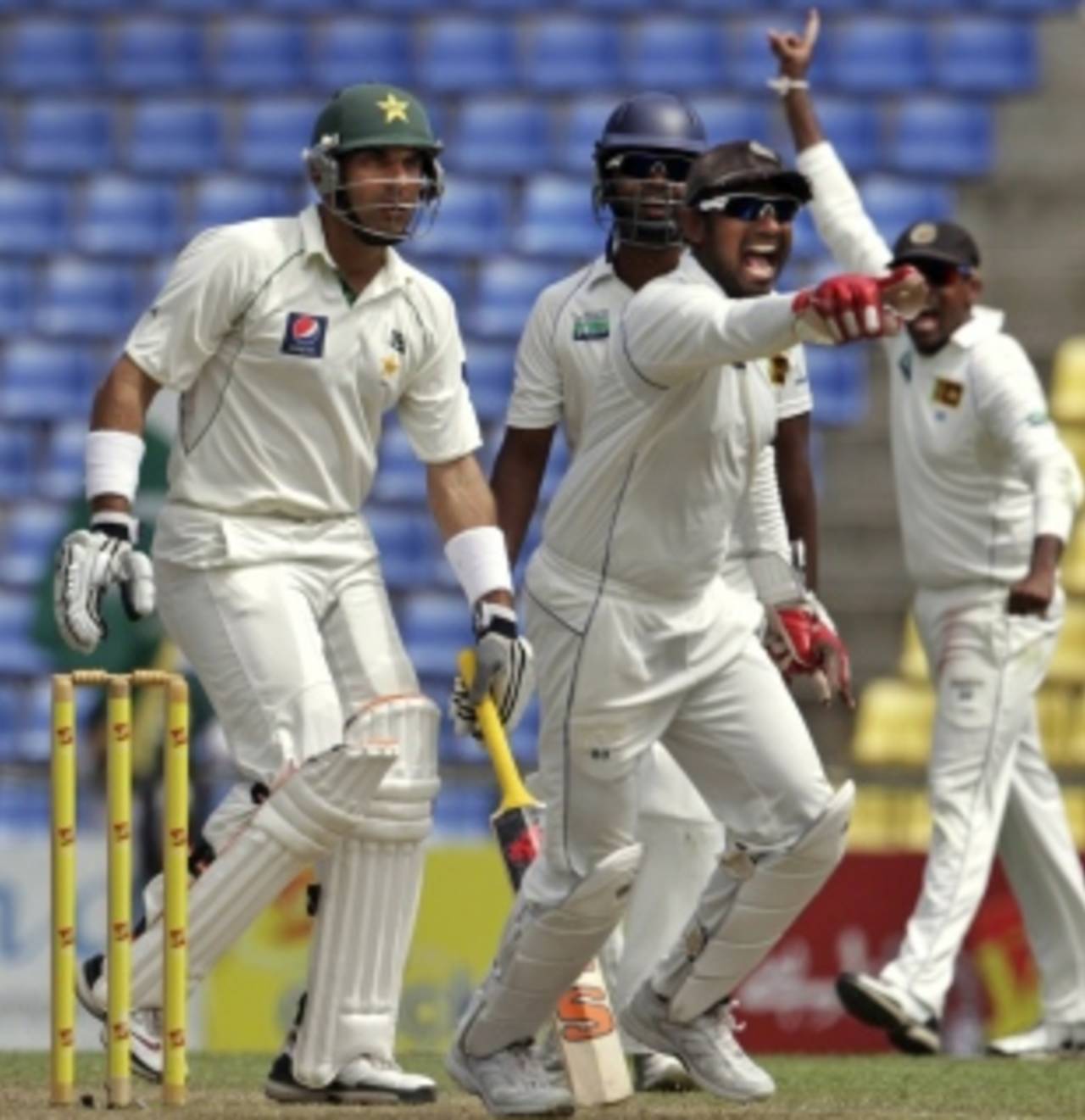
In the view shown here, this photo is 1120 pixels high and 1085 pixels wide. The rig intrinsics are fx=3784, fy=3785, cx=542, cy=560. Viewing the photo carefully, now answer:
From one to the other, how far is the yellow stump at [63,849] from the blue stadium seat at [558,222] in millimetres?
9173

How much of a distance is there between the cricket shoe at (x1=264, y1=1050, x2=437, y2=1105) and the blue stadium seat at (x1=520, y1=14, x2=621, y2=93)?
9.37 metres

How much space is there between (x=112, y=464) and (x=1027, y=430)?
2924 millimetres

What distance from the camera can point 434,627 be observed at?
527 inches

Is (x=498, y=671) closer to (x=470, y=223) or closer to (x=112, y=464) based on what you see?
(x=112, y=464)

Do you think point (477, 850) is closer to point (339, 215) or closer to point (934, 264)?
point (934, 264)

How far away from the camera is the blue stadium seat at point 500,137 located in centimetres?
1518

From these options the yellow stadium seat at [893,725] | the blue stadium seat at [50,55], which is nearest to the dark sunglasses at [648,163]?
the yellow stadium seat at [893,725]

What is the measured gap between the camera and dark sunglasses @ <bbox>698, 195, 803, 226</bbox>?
241 inches

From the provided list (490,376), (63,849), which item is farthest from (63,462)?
(63,849)

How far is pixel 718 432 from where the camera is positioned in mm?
6168

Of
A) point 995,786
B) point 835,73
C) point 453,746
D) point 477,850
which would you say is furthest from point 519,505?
point 835,73

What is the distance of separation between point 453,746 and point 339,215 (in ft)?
19.9

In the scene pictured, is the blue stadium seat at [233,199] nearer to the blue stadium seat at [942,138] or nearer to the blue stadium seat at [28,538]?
the blue stadium seat at [28,538]

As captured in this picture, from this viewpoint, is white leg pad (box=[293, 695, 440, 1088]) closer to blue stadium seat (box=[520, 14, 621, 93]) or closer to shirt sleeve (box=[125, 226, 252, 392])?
shirt sleeve (box=[125, 226, 252, 392])
